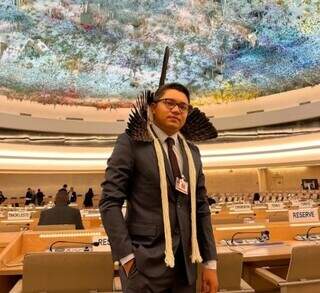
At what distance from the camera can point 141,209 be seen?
1527 mm

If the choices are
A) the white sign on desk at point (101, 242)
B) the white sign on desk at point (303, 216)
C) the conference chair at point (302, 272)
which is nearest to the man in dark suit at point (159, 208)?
the conference chair at point (302, 272)

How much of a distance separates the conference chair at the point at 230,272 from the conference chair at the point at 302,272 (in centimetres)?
34

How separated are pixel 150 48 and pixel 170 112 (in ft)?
67.8

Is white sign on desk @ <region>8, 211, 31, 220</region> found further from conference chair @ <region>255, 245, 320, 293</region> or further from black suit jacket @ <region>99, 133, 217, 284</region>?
black suit jacket @ <region>99, 133, 217, 284</region>

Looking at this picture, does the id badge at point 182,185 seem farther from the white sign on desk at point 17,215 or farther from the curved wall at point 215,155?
the curved wall at point 215,155

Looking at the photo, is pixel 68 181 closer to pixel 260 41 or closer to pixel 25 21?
pixel 25 21

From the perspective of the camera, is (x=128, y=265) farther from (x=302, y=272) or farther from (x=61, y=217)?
(x=61, y=217)

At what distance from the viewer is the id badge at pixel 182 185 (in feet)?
5.14

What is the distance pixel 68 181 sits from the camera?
65.0 ft

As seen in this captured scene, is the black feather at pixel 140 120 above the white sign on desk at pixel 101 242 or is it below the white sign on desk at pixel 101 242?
above

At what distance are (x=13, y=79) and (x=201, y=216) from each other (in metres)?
19.7

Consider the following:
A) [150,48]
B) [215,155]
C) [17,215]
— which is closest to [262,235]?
[17,215]

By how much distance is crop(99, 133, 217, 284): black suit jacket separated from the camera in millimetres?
1453

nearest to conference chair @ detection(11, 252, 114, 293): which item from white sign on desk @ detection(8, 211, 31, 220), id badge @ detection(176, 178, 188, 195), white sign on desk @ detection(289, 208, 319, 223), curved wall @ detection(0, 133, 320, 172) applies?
id badge @ detection(176, 178, 188, 195)
